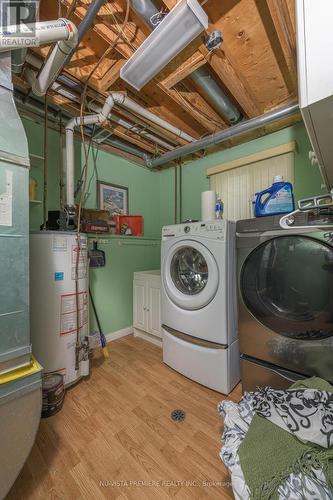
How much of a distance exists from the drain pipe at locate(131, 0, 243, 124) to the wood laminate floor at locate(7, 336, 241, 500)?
7.32 ft

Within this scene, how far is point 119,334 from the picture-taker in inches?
89.0

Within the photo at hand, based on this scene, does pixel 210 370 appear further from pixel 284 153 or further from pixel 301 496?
pixel 284 153

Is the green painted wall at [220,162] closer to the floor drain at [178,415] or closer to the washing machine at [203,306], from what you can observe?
the washing machine at [203,306]

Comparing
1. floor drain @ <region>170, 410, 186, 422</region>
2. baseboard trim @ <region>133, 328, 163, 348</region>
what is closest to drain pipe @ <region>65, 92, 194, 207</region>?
baseboard trim @ <region>133, 328, 163, 348</region>

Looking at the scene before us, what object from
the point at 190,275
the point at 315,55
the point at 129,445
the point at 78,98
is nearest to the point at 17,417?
the point at 129,445

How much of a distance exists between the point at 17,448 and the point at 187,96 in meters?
2.37

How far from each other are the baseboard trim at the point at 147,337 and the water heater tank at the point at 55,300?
819mm

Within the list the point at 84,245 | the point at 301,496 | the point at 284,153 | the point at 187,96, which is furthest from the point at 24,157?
the point at 284,153

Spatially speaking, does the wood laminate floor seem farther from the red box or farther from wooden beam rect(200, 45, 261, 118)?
wooden beam rect(200, 45, 261, 118)

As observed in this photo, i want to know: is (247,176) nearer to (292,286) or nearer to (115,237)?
(292,286)

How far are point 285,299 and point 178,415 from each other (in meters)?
0.97

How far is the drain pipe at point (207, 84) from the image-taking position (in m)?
1.02

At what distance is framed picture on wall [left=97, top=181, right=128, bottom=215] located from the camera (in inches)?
88.3

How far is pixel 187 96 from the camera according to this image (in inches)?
65.2
